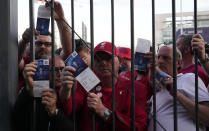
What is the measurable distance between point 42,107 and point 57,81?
35cm

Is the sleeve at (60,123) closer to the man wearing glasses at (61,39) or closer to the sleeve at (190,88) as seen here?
the man wearing glasses at (61,39)

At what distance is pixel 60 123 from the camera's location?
1715 mm

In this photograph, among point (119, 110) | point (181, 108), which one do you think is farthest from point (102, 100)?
point (181, 108)

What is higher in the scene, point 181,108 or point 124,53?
point 124,53

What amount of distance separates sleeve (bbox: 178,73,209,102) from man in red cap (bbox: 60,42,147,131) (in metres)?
0.31

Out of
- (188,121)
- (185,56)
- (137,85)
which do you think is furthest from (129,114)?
(185,56)

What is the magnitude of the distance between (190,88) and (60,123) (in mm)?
1063

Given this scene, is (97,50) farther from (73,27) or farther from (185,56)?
(185,56)

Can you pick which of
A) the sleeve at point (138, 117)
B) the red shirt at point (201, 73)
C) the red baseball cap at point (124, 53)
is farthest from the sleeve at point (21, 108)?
the red baseball cap at point (124, 53)

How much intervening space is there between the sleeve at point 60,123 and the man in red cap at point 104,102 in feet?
0.34

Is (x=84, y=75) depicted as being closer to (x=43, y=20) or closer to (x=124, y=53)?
(x=43, y=20)

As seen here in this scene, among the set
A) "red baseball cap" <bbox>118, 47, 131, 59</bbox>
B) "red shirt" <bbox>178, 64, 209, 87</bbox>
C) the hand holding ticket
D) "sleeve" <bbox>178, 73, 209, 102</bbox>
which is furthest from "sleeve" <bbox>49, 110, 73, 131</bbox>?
"red baseball cap" <bbox>118, 47, 131, 59</bbox>

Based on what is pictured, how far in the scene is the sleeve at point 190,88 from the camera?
2051 millimetres

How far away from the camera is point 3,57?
1.58m
